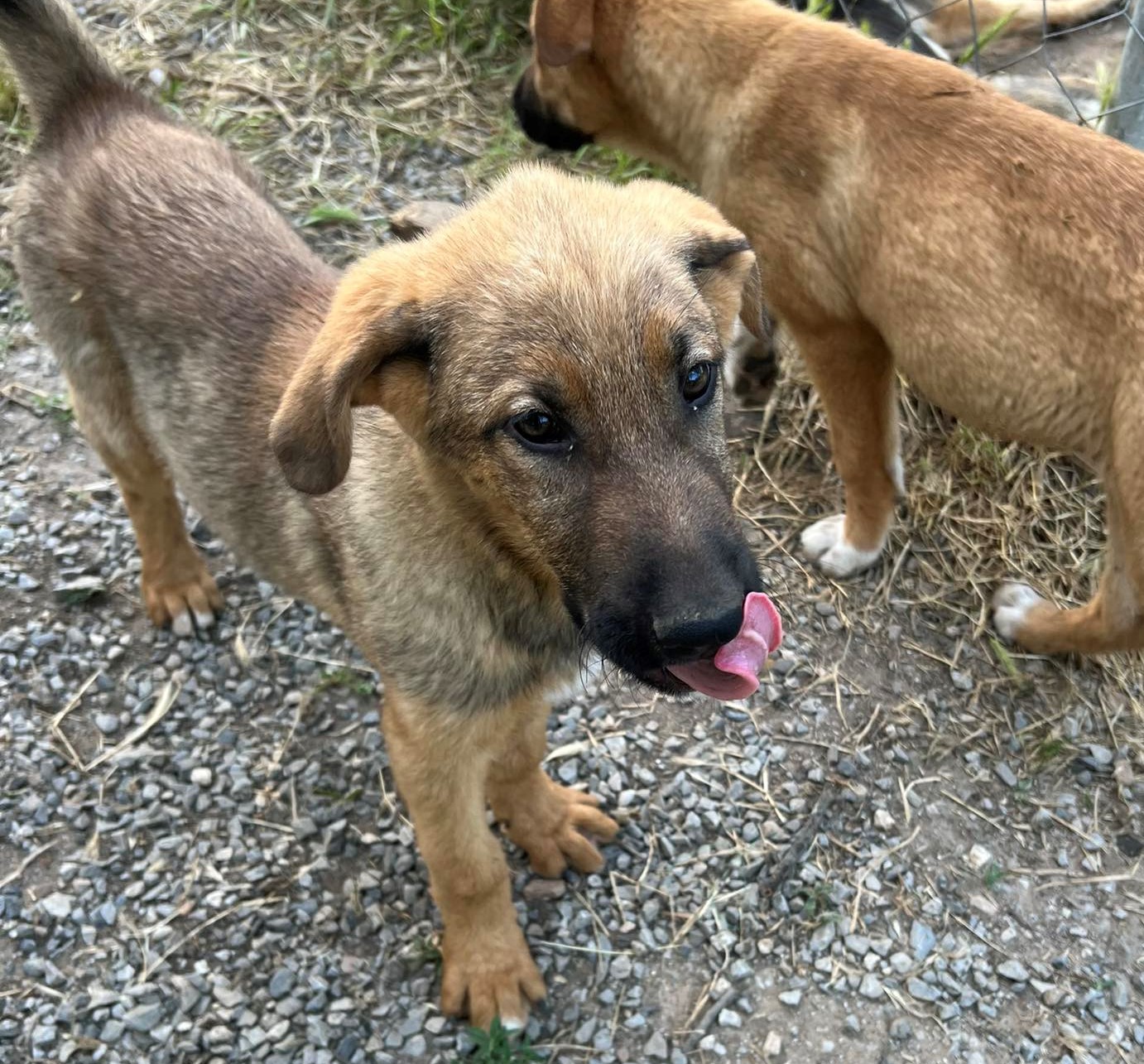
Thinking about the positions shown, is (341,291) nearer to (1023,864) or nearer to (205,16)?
(1023,864)

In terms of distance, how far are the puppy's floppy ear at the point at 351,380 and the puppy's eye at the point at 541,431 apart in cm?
25

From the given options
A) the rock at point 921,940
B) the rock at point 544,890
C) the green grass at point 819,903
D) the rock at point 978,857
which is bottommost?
the rock at point 921,940

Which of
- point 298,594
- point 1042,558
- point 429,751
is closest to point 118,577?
point 298,594

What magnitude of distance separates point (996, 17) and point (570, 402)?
4994 millimetres

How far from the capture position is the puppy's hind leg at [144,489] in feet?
11.0

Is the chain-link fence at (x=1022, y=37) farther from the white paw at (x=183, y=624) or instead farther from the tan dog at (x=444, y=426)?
the white paw at (x=183, y=624)

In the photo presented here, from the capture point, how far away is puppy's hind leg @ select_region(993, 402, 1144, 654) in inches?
122

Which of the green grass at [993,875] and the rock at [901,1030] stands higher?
the green grass at [993,875]

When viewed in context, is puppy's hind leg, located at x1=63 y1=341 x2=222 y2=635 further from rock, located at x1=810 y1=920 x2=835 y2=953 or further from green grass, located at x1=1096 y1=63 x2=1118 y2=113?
green grass, located at x1=1096 y1=63 x2=1118 y2=113

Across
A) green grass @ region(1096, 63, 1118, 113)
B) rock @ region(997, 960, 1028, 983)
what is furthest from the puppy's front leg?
green grass @ region(1096, 63, 1118, 113)

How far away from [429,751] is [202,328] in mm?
1408

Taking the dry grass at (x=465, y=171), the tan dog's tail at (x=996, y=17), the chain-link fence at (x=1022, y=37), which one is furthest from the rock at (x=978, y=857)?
the tan dog's tail at (x=996, y=17)

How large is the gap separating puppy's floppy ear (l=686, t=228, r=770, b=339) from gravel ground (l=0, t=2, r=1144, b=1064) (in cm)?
167

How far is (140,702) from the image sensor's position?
3703mm
